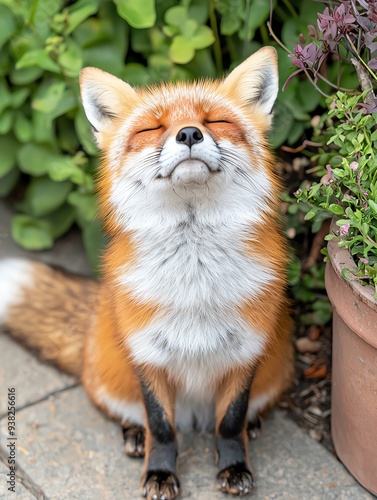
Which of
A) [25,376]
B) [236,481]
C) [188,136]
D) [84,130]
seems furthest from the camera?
[84,130]

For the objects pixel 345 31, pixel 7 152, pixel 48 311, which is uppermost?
pixel 345 31

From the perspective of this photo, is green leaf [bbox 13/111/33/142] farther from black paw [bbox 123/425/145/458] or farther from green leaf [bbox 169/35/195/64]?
black paw [bbox 123/425/145/458]

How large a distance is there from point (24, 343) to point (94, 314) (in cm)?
34

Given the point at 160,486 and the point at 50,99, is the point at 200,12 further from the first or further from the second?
the point at 160,486

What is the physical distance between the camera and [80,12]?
273cm

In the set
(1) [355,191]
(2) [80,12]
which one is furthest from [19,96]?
(1) [355,191]

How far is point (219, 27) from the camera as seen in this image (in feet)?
9.57

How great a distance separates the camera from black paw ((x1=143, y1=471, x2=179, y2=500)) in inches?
88.3

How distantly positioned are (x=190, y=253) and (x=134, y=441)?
807mm

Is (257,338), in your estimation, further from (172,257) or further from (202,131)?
(202,131)

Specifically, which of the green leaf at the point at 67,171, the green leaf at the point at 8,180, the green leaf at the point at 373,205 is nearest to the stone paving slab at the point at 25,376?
the green leaf at the point at 67,171

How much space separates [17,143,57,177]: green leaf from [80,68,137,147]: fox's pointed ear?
1029 mm

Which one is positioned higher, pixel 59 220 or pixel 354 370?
pixel 354 370

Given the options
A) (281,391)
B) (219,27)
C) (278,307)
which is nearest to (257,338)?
(278,307)
